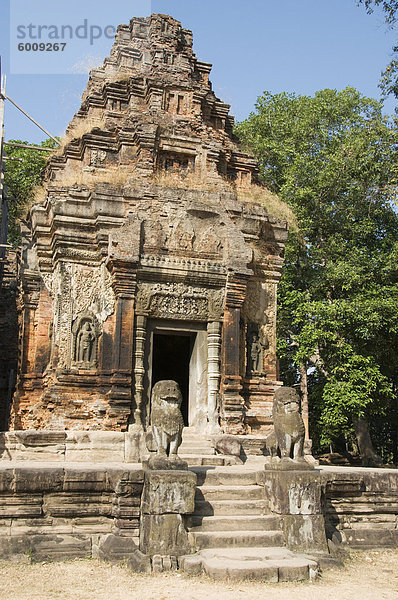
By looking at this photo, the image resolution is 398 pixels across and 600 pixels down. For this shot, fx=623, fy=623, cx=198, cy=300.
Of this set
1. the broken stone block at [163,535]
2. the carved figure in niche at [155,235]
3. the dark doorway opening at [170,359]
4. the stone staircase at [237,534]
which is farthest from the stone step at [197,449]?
the dark doorway opening at [170,359]

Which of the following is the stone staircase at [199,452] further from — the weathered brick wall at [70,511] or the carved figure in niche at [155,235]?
the carved figure in niche at [155,235]

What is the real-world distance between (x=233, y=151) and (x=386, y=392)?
848 cm

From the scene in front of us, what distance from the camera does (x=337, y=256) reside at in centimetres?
2017

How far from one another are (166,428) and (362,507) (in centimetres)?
317

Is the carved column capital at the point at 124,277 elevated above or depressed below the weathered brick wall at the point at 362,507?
above

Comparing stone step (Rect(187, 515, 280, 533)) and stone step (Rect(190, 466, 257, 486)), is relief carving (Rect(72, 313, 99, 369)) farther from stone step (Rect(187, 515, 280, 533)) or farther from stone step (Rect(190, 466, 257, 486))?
stone step (Rect(187, 515, 280, 533))

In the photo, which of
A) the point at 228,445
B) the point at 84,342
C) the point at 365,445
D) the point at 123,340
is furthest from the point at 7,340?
the point at 365,445

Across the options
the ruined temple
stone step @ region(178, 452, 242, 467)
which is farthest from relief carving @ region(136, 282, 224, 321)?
stone step @ region(178, 452, 242, 467)

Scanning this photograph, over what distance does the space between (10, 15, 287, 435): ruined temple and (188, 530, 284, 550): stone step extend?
11.8 feet

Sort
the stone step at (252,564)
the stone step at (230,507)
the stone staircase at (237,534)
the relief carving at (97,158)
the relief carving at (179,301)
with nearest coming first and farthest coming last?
the stone step at (252,564), the stone staircase at (237,534), the stone step at (230,507), the relief carving at (179,301), the relief carving at (97,158)

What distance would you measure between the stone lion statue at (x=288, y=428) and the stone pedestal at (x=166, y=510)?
1.38 m

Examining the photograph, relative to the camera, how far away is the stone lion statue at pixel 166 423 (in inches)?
301

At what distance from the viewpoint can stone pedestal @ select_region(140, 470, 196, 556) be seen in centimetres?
700

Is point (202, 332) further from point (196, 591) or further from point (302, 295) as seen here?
point (302, 295)
